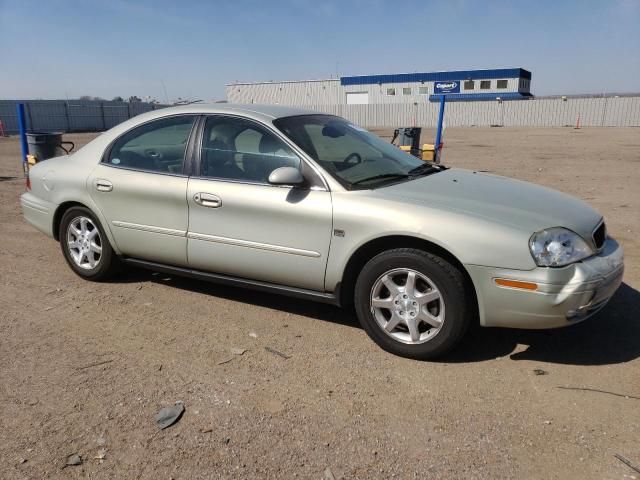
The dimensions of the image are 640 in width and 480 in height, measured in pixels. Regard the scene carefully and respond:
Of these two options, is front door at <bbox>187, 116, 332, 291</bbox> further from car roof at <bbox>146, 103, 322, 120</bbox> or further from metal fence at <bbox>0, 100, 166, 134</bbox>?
metal fence at <bbox>0, 100, 166, 134</bbox>

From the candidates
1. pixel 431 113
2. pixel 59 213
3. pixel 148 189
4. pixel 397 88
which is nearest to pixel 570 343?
pixel 148 189

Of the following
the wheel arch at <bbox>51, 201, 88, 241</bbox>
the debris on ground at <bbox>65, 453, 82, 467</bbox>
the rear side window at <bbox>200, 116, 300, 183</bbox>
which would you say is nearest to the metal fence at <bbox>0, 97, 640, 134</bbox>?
the wheel arch at <bbox>51, 201, 88, 241</bbox>

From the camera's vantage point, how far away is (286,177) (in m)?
3.61

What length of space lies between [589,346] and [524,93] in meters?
63.2

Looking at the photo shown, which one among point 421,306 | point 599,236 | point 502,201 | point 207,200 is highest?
point 502,201

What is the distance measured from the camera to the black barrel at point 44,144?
9.12m

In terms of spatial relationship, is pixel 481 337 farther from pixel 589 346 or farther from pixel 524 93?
pixel 524 93

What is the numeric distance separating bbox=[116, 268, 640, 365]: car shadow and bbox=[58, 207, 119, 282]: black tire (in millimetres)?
1045

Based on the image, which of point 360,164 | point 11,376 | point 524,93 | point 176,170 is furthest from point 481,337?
point 524,93

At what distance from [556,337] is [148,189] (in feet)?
10.8

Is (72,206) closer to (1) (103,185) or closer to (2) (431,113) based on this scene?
(1) (103,185)

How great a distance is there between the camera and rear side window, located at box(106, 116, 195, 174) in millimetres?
4320

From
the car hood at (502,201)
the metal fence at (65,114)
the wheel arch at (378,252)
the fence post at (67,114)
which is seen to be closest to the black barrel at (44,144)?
the wheel arch at (378,252)

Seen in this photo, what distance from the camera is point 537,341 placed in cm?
374
